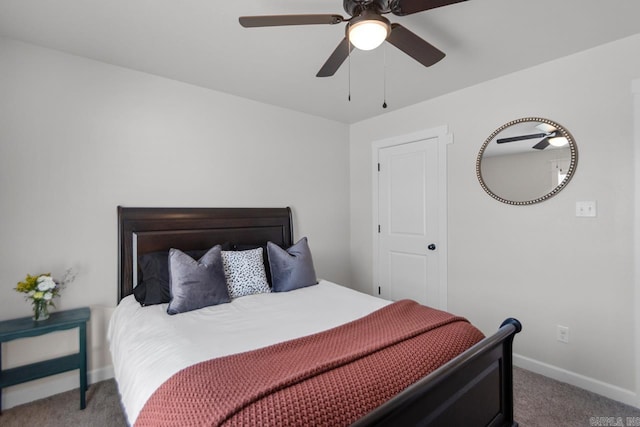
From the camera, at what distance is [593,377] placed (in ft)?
7.48

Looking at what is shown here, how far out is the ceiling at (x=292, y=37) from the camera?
1.80 m

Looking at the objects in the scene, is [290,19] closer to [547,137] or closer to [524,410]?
[547,137]

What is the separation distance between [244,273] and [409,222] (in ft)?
6.31

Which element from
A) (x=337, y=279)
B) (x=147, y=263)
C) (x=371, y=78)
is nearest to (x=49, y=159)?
(x=147, y=263)

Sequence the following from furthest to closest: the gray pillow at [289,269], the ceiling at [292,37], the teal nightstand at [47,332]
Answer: the gray pillow at [289,269], the teal nightstand at [47,332], the ceiling at [292,37]

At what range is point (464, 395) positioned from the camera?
1.28 metres

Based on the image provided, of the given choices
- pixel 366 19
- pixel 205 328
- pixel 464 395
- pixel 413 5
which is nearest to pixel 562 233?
pixel 464 395

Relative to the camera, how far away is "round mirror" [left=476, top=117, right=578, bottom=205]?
94.6 inches

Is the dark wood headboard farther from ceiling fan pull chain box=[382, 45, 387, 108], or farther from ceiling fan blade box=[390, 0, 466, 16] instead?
ceiling fan blade box=[390, 0, 466, 16]

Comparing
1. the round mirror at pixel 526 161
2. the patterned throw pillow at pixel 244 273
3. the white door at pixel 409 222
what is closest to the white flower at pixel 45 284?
the patterned throw pillow at pixel 244 273

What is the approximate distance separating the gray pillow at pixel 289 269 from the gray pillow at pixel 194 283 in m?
0.48

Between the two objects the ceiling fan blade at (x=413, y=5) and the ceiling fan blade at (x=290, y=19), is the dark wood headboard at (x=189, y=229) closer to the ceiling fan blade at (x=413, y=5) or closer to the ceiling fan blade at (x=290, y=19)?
the ceiling fan blade at (x=290, y=19)

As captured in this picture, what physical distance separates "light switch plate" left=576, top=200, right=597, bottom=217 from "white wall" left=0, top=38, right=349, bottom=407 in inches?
110

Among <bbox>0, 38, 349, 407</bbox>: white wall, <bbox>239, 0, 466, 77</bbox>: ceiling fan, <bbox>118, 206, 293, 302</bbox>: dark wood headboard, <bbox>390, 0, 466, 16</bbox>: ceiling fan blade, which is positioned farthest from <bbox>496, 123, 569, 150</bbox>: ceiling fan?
<bbox>0, 38, 349, 407</bbox>: white wall
